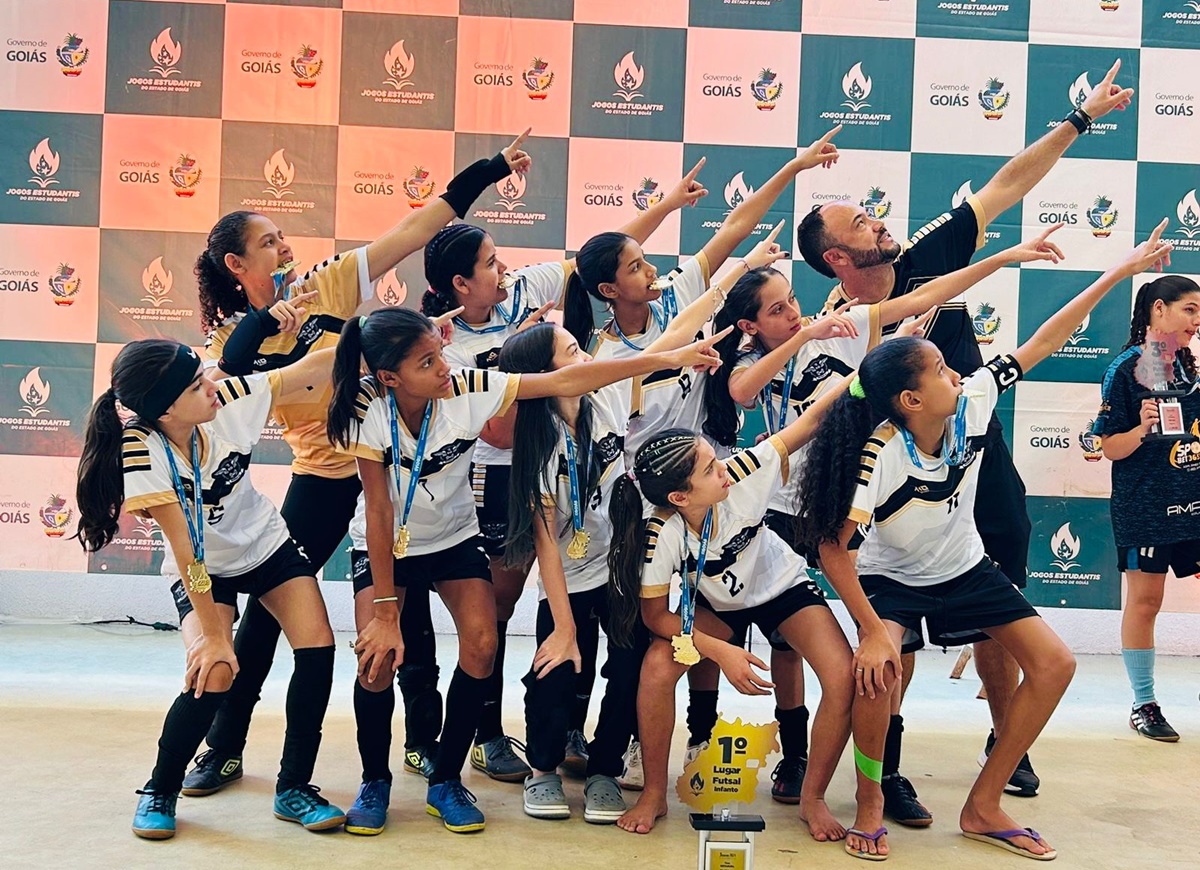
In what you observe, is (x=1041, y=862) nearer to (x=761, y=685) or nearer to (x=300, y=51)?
(x=761, y=685)

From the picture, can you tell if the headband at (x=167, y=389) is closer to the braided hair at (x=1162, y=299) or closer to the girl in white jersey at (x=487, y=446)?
the girl in white jersey at (x=487, y=446)

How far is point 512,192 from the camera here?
496cm

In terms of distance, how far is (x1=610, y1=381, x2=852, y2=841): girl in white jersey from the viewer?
2797 mm

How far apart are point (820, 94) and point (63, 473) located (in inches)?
139

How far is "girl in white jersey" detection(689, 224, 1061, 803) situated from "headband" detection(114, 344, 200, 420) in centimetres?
137

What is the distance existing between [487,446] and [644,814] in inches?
41.2

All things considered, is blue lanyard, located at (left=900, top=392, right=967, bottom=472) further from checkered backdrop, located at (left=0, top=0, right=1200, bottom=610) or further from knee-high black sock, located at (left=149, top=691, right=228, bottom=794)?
checkered backdrop, located at (left=0, top=0, right=1200, bottom=610)

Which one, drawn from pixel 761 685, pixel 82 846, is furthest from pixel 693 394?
pixel 82 846

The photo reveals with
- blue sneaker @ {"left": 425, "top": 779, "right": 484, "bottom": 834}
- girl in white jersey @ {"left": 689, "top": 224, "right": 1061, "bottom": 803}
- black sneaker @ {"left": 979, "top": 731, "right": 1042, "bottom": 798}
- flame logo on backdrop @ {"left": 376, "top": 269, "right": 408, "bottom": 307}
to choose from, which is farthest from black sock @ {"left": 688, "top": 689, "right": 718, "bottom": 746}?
flame logo on backdrop @ {"left": 376, "top": 269, "right": 408, "bottom": 307}

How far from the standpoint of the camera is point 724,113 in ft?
16.2

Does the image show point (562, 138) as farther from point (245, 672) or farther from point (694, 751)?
point (694, 751)

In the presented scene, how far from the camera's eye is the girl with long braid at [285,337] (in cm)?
305

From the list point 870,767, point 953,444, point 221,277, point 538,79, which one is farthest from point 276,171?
point 870,767

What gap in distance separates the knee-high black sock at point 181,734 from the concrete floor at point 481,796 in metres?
0.13
